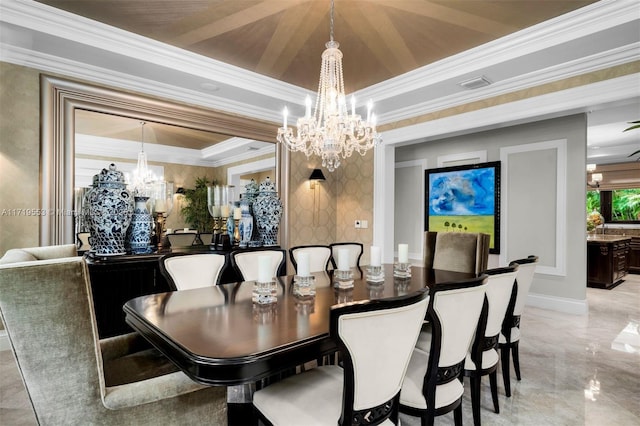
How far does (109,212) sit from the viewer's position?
8.52 feet

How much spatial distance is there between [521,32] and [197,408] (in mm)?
3648

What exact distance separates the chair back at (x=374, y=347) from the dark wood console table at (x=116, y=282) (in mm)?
1731

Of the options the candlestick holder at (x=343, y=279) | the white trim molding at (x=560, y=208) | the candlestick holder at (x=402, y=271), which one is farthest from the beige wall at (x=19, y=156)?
the white trim molding at (x=560, y=208)

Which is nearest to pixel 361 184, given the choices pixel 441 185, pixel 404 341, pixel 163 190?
pixel 441 185

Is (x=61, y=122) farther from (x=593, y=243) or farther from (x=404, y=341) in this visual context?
(x=593, y=243)

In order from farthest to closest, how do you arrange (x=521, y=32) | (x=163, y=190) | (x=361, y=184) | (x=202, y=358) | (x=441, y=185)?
(x=441, y=185), (x=361, y=184), (x=163, y=190), (x=521, y=32), (x=202, y=358)

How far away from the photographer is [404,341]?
3.79 ft

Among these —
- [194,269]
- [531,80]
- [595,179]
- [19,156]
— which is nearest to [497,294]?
[194,269]

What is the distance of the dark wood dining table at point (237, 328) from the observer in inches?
41.4

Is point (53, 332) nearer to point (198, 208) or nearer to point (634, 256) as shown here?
point (198, 208)

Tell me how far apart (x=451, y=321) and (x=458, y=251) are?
1.84 m

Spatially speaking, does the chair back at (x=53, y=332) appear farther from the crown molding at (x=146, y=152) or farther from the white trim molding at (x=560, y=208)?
the white trim molding at (x=560, y=208)

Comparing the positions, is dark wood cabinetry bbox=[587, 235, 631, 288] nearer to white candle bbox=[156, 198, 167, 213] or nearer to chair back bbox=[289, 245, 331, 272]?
chair back bbox=[289, 245, 331, 272]

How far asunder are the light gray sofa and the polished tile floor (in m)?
1.29
